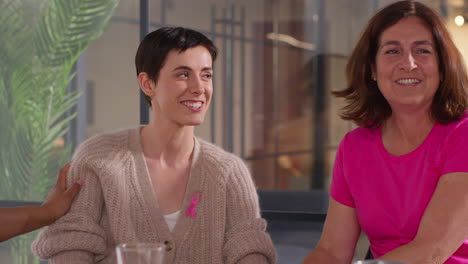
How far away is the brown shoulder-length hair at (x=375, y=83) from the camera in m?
1.84

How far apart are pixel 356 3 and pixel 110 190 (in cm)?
391

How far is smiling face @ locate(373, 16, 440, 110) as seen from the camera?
1.83 metres

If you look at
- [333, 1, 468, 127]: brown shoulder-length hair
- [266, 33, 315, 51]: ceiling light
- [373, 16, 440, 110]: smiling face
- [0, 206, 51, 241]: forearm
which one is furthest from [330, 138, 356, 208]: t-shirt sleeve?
[266, 33, 315, 51]: ceiling light

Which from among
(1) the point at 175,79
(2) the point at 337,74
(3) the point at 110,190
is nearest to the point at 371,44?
(1) the point at 175,79

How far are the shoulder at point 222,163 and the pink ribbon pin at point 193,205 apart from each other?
0.27 ft

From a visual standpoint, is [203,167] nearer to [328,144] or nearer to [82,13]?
[82,13]

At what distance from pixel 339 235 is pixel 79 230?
2.40 feet

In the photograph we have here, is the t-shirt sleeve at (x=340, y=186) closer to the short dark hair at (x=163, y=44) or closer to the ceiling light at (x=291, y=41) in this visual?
the short dark hair at (x=163, y=44)

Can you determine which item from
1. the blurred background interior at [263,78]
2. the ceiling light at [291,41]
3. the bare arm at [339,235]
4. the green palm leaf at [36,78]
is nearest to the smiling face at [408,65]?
the bare arm at [339,235]

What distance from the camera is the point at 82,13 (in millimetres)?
3936

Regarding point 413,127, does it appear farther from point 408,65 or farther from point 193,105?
point 193,105

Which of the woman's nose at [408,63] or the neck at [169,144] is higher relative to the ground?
the woman's nose at [408,63]

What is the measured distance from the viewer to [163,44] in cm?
185

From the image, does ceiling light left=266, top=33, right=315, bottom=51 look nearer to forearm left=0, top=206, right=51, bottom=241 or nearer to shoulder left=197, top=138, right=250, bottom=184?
shoulder left=197, top=138, right=250, bottom=184
